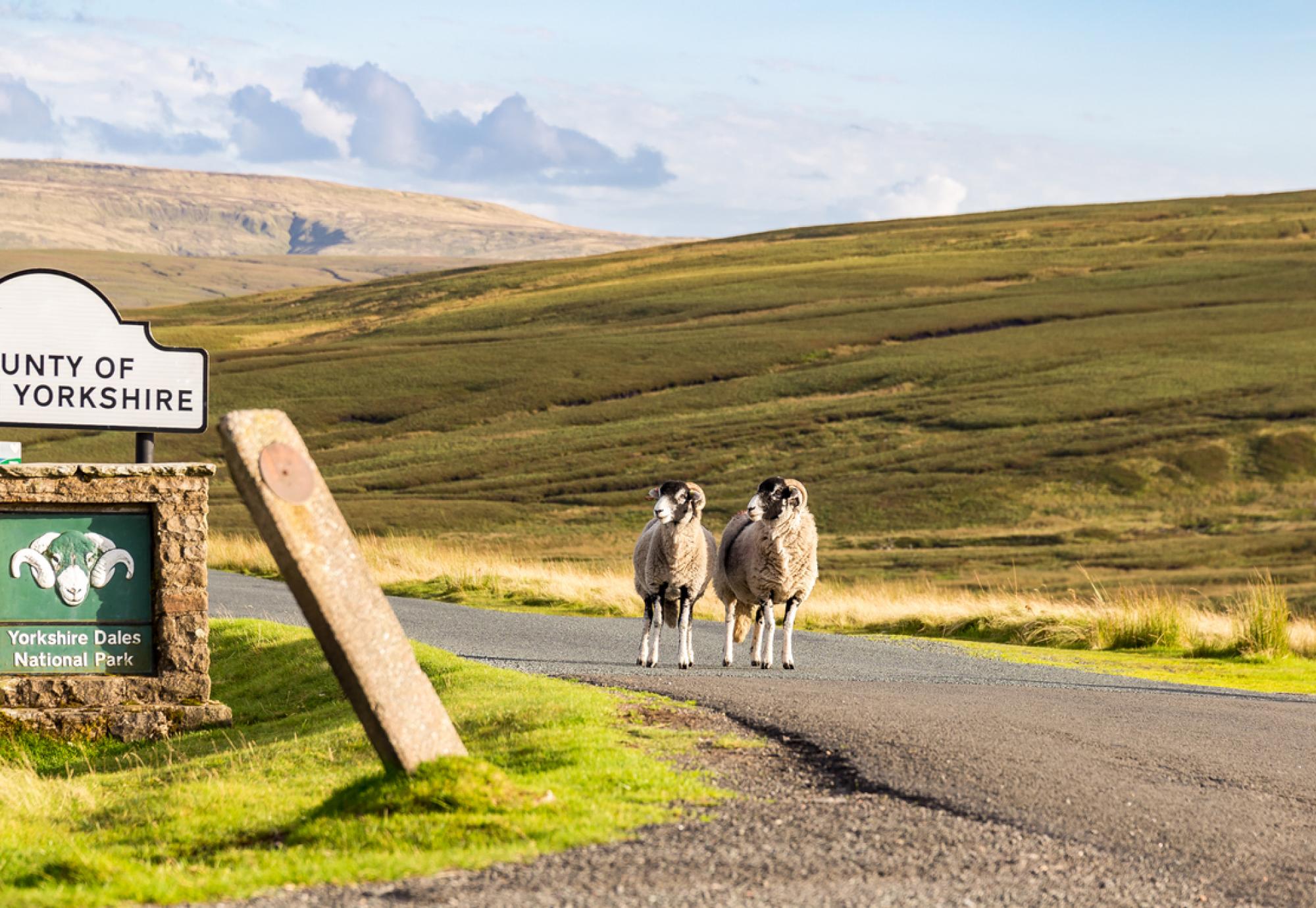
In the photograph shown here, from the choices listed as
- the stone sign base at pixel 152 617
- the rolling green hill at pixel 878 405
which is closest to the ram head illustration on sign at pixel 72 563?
the stone sign base at pixel 152 617

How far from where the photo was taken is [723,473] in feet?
219

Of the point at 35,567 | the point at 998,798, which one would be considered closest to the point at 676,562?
the point at 35,567

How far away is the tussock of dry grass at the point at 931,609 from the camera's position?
74.6 feet

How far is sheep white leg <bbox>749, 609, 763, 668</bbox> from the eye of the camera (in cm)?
1656

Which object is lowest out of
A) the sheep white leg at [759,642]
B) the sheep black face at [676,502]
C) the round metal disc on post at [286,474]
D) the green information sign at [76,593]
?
the sheep white leg at [759,642]

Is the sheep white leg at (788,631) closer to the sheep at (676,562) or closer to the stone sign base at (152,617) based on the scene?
the sheep at (676,562)

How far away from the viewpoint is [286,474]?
26.4 ft

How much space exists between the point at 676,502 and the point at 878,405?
64.6 metres

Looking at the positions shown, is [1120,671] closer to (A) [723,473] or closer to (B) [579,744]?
(B) [579,744]

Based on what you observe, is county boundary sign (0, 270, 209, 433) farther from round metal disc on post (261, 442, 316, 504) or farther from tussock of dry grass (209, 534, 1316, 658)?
tussock of dry grass (209, 534, 1316, 658)

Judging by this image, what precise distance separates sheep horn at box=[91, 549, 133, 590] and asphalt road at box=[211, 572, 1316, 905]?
4.45m

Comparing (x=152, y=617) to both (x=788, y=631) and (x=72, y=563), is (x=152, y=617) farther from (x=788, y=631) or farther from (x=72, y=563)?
(x=788, y=631)

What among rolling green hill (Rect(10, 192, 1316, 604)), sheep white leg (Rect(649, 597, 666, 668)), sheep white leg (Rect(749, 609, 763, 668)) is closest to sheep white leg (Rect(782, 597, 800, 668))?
sheep white leg (Rect(749, 609, 763, 668))

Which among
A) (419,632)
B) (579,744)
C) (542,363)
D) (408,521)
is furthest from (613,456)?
(579,744)
